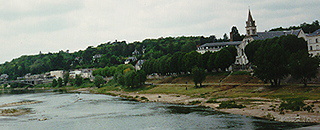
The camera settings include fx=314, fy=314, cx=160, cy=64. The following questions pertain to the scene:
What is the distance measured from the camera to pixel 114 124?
47438 millimetres

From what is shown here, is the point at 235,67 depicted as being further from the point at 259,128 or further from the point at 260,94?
the point at 259,128

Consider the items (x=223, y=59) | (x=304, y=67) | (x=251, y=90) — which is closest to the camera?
(x=304, y=67)

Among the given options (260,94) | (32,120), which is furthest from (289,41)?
(32,120)

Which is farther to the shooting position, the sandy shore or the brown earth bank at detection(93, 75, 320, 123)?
the brown earth bank at detection(93, 75, 320, 123)

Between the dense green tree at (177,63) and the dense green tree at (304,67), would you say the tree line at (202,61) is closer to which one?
the dense green tree at (177,63)

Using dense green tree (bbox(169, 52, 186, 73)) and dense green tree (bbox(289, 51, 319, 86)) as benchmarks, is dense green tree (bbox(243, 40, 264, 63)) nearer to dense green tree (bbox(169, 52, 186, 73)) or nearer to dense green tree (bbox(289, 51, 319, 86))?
dense green tree (bbox(169, 52, 186, 73))

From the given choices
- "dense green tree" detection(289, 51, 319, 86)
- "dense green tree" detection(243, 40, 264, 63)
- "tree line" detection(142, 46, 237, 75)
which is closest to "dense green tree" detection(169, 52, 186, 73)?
"tree line" detection(142, 46, 237, 75)

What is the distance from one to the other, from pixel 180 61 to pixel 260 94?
6164 centimetres

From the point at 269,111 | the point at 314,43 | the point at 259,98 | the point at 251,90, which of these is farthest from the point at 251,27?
the point at 269,111

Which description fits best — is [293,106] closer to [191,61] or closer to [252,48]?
[252,48]

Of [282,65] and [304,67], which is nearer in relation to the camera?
[304,67]

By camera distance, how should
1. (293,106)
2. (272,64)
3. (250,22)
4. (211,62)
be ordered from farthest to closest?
(250,22) < (211,62) < (272,64) < (293,106)

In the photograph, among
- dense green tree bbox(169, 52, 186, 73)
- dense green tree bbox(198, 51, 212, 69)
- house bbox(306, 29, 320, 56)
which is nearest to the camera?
house bbox(306, 29, 320, 56)

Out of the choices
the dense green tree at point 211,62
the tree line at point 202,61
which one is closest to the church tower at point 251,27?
the tree line at point 202,61
